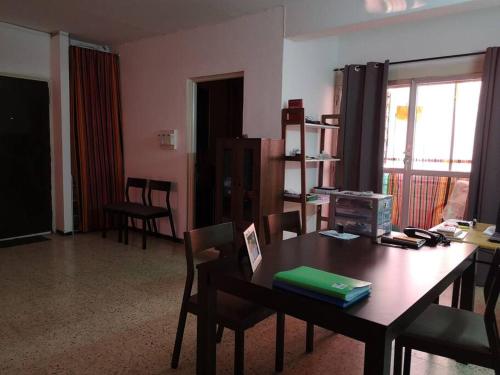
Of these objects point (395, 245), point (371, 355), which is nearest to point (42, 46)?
point (395, 245)

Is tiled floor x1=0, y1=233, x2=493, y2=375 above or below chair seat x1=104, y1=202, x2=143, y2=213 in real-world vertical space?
below

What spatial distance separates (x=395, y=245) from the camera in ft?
7.07

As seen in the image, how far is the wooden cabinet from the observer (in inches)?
140

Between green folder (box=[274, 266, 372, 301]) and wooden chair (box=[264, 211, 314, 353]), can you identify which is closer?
green folder (box=[274, 266, 372, 301])

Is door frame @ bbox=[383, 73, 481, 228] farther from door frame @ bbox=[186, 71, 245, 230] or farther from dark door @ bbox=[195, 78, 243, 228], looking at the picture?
door frame @ bbox=[186, 71, 245, 230]

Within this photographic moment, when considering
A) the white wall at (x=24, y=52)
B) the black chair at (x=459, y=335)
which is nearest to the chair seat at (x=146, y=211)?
the white wall at (x=24, y=52)

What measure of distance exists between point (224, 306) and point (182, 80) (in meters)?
3.27

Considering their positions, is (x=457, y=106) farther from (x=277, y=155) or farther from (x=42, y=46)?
(x=42, y=46)

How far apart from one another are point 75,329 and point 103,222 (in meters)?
2.70

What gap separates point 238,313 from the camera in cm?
190

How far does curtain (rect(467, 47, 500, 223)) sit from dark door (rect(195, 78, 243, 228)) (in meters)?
2.83

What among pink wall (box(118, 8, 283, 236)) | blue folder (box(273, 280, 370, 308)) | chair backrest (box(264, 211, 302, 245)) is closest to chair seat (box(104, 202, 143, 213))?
pink wall (box(118, 8, 283, 236))

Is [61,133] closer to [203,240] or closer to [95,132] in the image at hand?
[95,132]

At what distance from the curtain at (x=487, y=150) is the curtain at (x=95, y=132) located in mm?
4312
